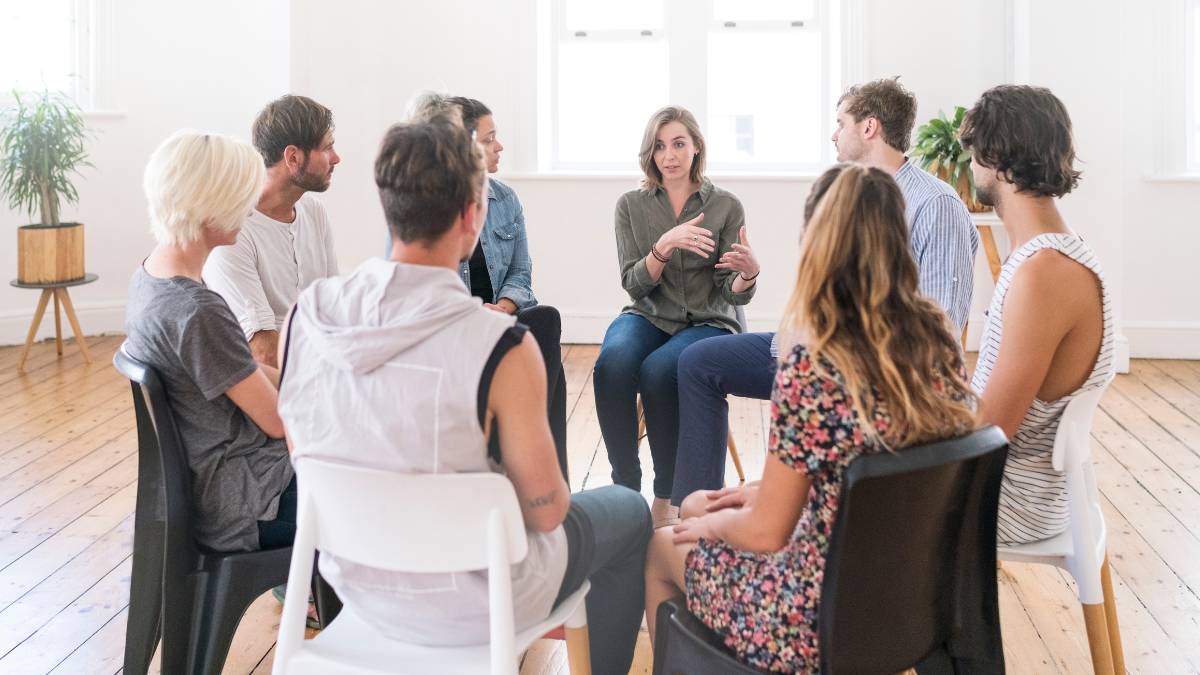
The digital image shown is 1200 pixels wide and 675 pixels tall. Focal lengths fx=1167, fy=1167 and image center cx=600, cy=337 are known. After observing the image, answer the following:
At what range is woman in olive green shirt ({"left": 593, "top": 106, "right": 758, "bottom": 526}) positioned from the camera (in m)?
3.33

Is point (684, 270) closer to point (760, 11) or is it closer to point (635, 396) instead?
point (635, 396)

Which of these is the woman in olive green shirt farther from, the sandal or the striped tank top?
the striped tank top

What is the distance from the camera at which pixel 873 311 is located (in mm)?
1701

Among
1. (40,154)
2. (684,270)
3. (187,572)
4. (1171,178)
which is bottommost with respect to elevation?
(187,572)

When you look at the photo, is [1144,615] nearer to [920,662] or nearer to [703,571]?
[920,662]

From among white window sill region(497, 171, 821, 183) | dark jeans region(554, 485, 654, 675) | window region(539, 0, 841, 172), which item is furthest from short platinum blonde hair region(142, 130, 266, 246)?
window region(539, 0, 841, 172)

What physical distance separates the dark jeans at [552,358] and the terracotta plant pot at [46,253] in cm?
370

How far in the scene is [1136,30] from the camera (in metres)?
5.77

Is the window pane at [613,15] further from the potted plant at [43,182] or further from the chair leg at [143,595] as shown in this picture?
the chair leg at [143,595]

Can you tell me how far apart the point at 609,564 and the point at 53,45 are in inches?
217

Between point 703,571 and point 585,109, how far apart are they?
4830mm

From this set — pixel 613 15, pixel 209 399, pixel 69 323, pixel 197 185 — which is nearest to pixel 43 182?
pixel 69 323

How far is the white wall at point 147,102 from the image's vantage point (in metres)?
6.38

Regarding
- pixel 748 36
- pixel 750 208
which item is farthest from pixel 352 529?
pixel 748 36
